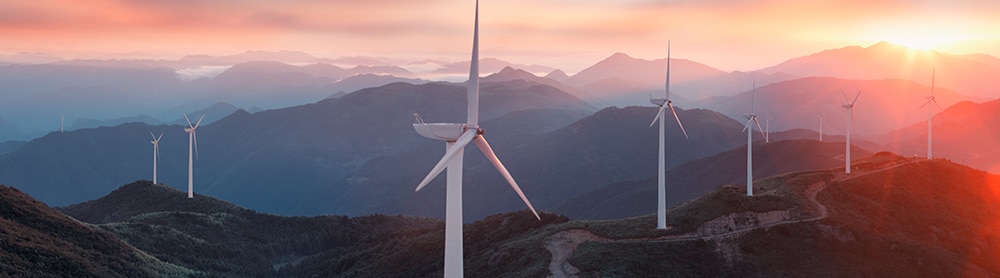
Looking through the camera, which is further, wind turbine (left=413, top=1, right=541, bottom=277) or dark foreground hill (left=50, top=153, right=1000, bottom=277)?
dark foreground hill (left=50, top=153, right=1000, bottom=277)

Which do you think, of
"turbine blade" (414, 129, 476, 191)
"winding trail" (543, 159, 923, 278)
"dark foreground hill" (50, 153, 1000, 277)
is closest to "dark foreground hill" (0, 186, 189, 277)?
"dark foreground hill" (50, 153, 1000, 277)

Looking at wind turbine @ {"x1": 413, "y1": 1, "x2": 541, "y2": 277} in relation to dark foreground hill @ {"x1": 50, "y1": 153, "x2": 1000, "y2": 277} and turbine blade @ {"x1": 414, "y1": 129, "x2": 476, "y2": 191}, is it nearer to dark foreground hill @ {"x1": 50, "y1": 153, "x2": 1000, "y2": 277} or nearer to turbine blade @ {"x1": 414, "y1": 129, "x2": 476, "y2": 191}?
turbine blade @ {"x1": 414, "y1": 129, "x2": 476, "y2": 191}

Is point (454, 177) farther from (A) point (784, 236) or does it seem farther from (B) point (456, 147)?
(A) point (784, 236)

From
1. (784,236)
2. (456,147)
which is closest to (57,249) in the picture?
(456,147)

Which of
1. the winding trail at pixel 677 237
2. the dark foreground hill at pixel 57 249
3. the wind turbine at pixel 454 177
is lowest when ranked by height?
the dark foreground hill at pixel 57 249

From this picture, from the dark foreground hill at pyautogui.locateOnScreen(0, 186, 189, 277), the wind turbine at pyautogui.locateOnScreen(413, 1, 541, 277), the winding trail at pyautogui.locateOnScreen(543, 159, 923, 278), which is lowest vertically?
the dark foreground hill at pyautogui.locateOnScreen(0, 186, 189, 277)

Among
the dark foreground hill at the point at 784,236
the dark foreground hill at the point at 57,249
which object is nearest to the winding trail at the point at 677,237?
the dark foreground hill at the point at 784,236

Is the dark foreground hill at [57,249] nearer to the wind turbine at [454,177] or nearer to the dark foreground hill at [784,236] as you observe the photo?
the dark foreground hill at [784,236]

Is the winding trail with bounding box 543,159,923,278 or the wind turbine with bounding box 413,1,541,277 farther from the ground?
the wind turbine with bounding box 413,1,541,277
